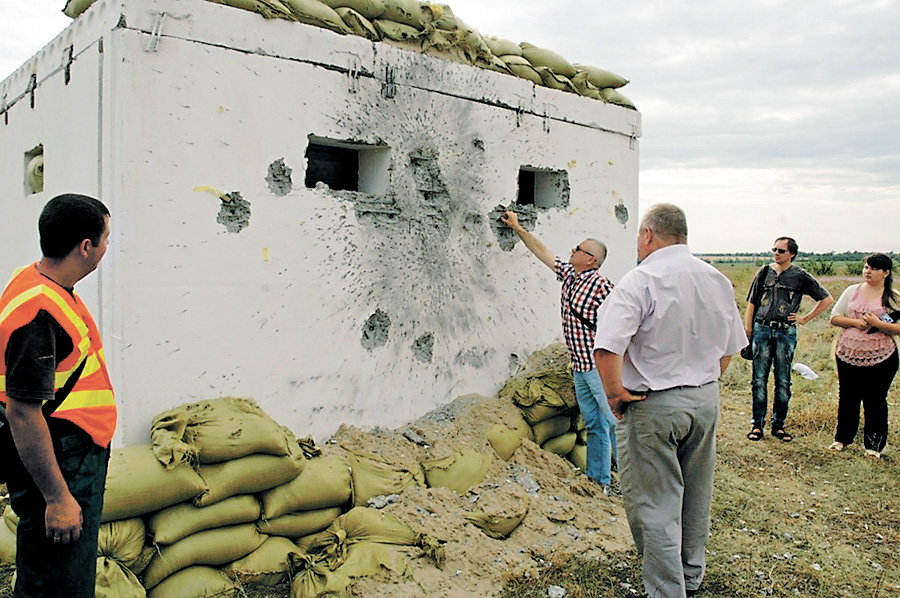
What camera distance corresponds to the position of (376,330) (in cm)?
478

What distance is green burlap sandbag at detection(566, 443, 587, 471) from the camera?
560 centimetres

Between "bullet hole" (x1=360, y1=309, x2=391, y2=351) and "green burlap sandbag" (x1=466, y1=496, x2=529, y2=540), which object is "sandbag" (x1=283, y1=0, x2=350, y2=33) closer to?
"bullet hole" (x1=360, y1=309, x2=391, y2=351)

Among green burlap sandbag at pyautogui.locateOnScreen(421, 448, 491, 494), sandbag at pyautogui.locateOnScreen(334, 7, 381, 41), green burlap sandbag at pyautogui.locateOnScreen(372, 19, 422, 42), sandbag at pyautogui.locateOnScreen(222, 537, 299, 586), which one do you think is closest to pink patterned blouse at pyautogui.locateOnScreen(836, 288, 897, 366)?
green burlap sandbag at pyautogui.locateOnScreen(421, 448, 491, 494)

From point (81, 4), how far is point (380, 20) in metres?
1.92

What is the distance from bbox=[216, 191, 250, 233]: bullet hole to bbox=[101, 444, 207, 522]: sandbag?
4.59 feet

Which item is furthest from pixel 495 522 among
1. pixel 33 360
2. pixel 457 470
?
pixel 33 360

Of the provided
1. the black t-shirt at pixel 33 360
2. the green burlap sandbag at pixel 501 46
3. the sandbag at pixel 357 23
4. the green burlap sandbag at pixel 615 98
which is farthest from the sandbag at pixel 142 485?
the green burlap sandbag at pixel 615 98

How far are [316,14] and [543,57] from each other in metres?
2.42

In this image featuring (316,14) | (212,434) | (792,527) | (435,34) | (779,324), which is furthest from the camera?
(779,324)

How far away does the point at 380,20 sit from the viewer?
15.9ft

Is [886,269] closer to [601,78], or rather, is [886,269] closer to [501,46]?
[601,78]

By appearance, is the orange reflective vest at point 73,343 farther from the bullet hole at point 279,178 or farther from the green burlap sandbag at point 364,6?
the green burlap sandbag at point 364,6

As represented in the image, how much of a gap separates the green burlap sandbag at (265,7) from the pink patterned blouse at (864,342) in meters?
5.29

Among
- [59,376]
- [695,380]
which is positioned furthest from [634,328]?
[59,376]
